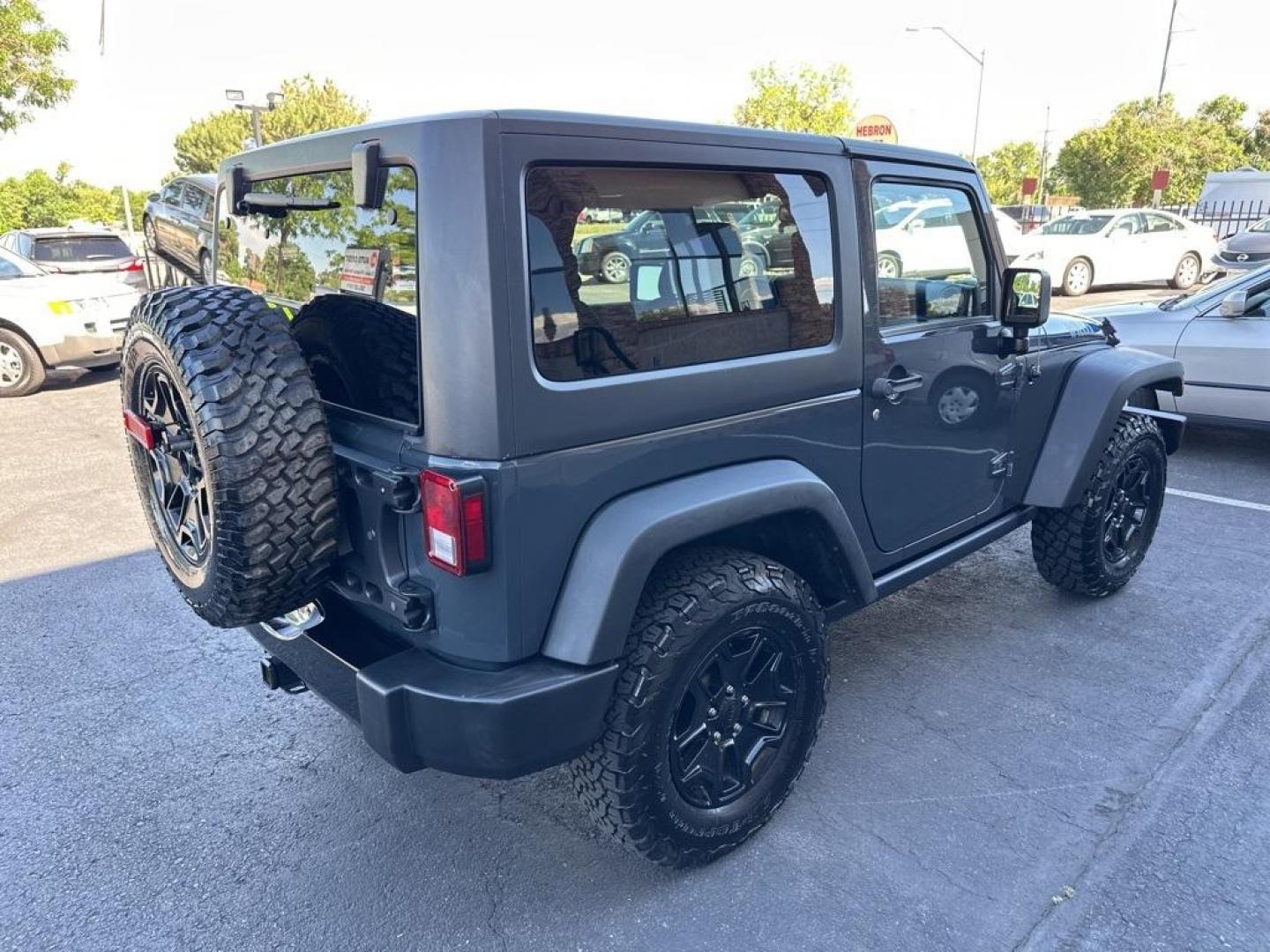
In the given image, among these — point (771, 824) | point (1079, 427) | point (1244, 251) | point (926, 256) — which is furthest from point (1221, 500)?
point (1244, 251)

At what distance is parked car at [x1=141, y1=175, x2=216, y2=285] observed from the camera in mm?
10000

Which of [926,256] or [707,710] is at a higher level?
[926,256]

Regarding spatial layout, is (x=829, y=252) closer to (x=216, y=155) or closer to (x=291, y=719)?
(x=291, y=719)

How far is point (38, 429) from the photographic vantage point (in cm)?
730

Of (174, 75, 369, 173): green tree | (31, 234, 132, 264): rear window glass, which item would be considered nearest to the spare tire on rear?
(31, 234, 132, 264): rear window glass

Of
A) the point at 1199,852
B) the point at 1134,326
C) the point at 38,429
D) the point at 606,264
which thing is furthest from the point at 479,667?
the point at 38,429

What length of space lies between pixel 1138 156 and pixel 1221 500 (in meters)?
31.4

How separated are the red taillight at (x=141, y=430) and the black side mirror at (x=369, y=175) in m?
0.95

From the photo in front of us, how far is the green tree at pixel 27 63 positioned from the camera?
1093 cm

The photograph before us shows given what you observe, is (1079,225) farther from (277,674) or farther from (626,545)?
(277,674)

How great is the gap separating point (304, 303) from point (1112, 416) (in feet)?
9.96

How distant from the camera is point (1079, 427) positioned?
353cm

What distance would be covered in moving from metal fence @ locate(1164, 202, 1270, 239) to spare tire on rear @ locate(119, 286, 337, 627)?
2094 centimetres

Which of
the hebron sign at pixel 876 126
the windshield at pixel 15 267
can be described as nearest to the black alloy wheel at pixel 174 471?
the windshield at pixel 15 267
